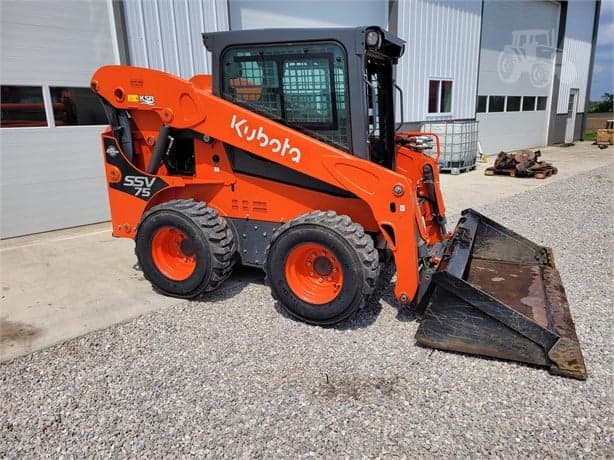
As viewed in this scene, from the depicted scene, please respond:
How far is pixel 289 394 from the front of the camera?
9.84ft

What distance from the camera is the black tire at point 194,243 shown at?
415cm

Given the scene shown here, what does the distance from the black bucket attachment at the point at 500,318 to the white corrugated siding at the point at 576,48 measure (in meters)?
A: 20.7

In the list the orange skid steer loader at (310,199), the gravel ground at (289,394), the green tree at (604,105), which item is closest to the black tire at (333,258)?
the orange skid steer loader at (310,199)

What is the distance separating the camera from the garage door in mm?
16281

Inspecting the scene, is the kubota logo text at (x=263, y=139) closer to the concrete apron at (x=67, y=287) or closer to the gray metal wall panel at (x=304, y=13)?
the concrete apron at (x=67, y=287)

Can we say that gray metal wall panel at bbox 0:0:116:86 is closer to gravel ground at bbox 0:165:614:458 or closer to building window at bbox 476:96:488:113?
gravel ground at bbox 0:165:614:458

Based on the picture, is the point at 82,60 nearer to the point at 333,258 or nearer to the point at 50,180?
the point at 50,180

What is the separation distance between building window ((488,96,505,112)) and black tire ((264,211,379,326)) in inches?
595

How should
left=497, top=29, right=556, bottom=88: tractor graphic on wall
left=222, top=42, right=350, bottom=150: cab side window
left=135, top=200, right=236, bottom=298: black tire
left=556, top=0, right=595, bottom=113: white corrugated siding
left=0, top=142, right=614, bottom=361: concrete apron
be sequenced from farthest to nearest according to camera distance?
left=556, top=0, right=595, bottom=113: white corrugated siding → left=497, top=29, right=556, bottom=88: tractor graphic on wall → left=135, top=200, right=236, bottom=298: black tire → left=0, top=142, right=614, bottom=361: concrete apron → left=222, top=42, right=350, bottom=150: cab side window

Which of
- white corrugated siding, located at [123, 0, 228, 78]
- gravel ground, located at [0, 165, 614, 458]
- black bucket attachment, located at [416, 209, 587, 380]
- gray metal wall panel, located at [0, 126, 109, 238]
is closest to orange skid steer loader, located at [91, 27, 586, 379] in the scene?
black bucket attachment, located at [416, 209, 587, 380]

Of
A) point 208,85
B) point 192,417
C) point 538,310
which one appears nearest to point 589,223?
point 538,310

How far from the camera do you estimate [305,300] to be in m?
3.85

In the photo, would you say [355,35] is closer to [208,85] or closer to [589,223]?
[208,85]

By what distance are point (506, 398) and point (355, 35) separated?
9.32 feet
